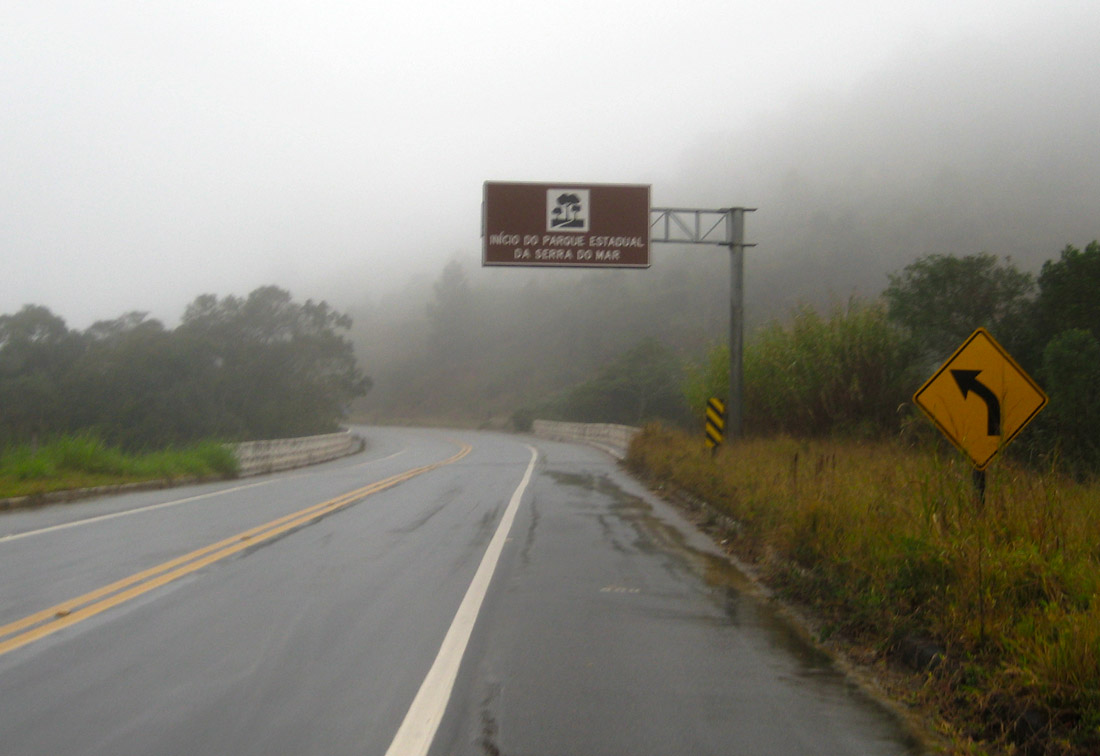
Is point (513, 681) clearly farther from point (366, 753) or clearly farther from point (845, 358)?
point (845, 358)

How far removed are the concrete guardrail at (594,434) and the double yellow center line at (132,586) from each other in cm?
2081

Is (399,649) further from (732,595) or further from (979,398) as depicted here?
(979,398)

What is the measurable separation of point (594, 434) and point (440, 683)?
4486 cm

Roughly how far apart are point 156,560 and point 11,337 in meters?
47.3

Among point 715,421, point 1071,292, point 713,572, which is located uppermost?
point 1071,292

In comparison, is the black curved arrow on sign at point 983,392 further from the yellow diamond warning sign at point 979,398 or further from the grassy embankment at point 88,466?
the grassy embankment at point 88,466

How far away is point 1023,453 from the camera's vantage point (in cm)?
1947

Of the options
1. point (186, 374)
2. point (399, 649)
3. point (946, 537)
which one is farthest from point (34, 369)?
point (946, 537)

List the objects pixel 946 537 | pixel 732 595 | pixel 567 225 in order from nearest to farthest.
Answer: pixel 946 537 < pixel 732 595 < pixel 567 225

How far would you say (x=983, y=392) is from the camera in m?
9.02

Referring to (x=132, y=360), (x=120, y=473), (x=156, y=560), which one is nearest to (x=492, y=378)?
(x=132, y=360)

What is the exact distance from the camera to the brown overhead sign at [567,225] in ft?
75.2

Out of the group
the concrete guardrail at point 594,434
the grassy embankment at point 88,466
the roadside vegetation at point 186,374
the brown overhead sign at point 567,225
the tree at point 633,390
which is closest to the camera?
the grassy embankment at point 88,466

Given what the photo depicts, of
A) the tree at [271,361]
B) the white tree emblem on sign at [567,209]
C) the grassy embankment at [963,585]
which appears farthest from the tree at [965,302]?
the tree at [271,361]
